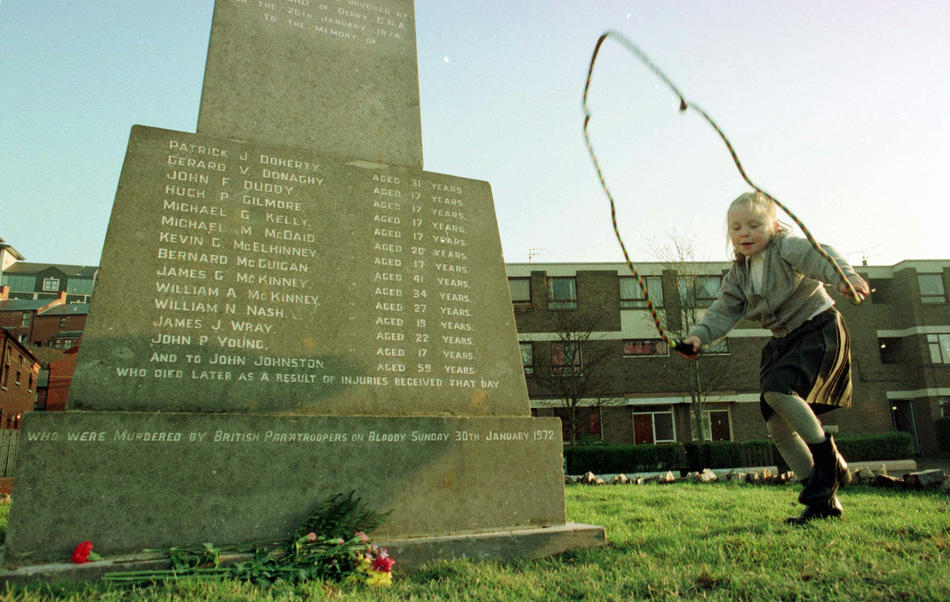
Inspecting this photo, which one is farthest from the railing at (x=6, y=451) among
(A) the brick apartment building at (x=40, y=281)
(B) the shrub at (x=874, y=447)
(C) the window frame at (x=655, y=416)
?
(A) the brick apartment building at (x=40, y=281)

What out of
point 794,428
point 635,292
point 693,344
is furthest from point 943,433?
point 693,344

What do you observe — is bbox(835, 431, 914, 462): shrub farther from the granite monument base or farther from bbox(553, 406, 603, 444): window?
the granite monument base

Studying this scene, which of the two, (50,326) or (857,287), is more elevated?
(50,326)

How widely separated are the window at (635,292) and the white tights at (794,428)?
99.4 ft

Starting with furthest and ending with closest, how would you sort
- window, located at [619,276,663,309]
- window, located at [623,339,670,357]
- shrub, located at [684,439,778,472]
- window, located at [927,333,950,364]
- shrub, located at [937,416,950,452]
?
window, located at [927,333,950,364] < window, located at [619,276,663,309] < shrub, located at [937,416,950,452] < window, located at [623,339,670,357] < shrub, located at [684,439,778,472]

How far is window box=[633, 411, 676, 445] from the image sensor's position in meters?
32.4

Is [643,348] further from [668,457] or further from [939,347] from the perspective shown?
[939,347]

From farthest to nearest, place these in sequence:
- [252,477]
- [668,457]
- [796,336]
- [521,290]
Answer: [521,290]
[668,457]
[796,336]
[252,477]

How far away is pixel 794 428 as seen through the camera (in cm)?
405

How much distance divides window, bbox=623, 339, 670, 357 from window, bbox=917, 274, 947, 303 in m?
16.9

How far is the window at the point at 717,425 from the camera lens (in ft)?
107

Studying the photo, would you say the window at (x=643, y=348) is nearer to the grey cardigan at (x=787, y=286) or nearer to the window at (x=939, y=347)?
the window at (x=939, y=347)

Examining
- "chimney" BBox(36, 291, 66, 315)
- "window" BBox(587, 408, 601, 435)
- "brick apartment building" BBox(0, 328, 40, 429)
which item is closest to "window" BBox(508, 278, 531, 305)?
"window" BBox(587, 408, 601, 435)

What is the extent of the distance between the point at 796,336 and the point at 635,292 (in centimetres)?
3100
